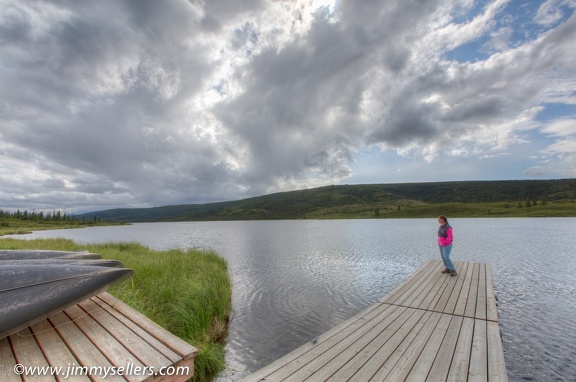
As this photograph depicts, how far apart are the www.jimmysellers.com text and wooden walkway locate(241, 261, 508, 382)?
2122mm

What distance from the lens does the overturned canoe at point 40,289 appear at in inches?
165

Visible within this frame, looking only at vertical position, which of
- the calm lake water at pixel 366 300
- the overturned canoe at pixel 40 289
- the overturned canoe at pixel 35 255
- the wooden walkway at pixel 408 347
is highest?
the overturned canoe at pixel 35 255

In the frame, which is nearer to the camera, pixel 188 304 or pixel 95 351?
pixel 95 351

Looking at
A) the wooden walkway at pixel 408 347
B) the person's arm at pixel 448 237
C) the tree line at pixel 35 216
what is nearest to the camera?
the wooden walkway at pixel 408 347

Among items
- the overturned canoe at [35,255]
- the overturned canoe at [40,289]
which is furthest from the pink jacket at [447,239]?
the overturned canoe at [35,255]

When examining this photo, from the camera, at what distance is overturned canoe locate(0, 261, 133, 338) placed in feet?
13.8

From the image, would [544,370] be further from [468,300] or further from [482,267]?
[482,267]

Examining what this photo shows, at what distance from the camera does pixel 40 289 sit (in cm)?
464

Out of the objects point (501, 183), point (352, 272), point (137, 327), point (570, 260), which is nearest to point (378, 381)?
point (137, 327)

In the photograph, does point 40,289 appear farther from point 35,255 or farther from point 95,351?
point 35,255

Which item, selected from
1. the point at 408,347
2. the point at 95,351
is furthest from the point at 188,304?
the point at 408,347

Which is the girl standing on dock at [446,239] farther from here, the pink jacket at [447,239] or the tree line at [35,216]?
the tree line at [35,216]

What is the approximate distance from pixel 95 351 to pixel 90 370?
530 mm

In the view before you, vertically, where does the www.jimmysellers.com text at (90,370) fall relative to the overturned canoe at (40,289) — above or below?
below
